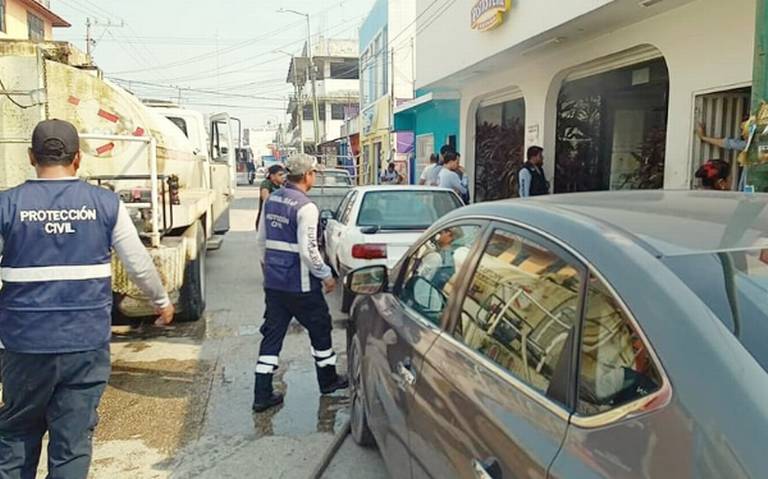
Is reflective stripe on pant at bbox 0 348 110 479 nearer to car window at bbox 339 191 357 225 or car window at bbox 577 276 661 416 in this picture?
car window at bbox 577 276 661 416

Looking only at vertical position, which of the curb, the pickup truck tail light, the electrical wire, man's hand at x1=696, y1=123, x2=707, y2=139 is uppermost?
the electrical wire

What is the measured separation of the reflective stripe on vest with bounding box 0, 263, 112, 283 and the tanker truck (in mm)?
2345

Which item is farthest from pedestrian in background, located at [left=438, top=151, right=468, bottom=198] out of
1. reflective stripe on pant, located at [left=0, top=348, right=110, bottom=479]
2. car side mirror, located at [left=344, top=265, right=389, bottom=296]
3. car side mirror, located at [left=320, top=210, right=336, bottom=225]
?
reflective stripe on pant, located at [left=0, top=348, right=110, bottom=479]

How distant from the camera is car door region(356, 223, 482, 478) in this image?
9.02 feet

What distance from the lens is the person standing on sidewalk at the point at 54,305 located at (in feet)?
9.36

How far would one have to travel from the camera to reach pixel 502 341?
7.26ft

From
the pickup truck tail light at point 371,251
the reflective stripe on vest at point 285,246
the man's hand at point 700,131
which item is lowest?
the pickup truck tail light at point 371,251

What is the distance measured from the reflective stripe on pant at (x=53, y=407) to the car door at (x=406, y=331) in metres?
1.33

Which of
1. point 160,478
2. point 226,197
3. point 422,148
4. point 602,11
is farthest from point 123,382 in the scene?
point 422,148

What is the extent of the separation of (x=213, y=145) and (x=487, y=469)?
12.1 meters

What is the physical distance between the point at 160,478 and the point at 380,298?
5.33 feet

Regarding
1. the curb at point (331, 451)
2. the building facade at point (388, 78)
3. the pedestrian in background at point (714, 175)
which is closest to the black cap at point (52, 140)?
the curb at point (331, 451)

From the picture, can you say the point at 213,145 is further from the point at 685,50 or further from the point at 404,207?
the point at 685,50

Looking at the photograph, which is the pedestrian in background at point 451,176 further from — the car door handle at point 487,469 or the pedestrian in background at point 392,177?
the pedestrian in background at point 392,177
